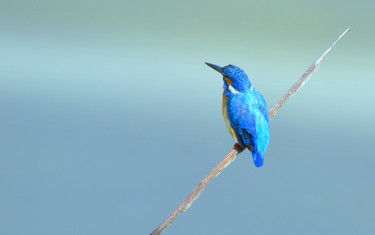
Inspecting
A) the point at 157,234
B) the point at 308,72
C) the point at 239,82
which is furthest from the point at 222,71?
the point at 157,234

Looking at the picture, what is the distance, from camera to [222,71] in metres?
0.99

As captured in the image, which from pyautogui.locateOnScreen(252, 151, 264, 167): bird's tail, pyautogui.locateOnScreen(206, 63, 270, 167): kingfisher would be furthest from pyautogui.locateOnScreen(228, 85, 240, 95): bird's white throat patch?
pyautogui.locateOnScreen(252, 151, 264, 167): bird's tail

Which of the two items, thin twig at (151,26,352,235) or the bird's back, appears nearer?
thin twig at (151,26,352,235)

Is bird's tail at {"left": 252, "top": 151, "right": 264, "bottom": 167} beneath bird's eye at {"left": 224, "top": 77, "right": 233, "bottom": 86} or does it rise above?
beneath

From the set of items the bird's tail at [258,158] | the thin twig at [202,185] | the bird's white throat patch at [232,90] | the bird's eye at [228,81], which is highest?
the bird's eye at [228,81]

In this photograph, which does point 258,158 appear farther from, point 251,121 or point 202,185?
point 202,185

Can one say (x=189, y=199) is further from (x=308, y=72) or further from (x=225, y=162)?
(x=308, y=72)

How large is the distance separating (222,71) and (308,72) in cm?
17

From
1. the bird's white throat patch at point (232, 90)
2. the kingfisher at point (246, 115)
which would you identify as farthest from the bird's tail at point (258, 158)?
the bird's white throat patch at point (232, 90)

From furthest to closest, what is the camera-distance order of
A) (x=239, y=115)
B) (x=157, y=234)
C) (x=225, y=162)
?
(x=239, y=115), (x=225, y=162), (x=157, y=234)

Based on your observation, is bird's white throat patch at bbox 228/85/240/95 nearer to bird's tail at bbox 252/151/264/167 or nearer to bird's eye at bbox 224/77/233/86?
bird's eye at bbox 224/77/233/86

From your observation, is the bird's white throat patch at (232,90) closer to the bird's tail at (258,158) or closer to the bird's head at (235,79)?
the bird's head at (235,79)

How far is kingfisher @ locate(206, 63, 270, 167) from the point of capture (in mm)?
947

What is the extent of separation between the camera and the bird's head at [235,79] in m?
0.97
